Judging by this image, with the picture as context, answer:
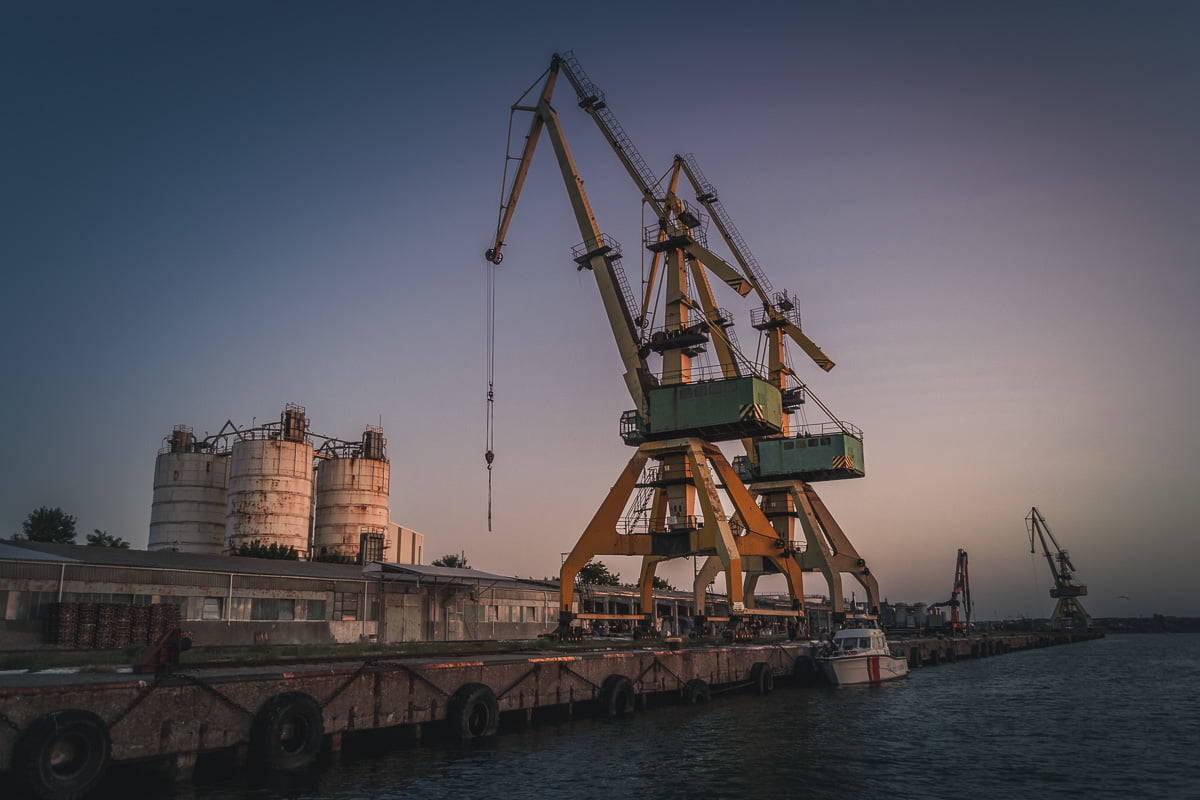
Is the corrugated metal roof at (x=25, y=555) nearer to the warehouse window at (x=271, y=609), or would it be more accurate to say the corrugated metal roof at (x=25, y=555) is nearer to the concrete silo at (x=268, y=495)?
the warehouse window at (x=271, y=609)

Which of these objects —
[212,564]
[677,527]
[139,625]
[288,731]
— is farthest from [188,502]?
[288,731]

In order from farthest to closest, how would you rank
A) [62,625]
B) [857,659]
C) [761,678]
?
[857,659] → [761,678] → [62,625]

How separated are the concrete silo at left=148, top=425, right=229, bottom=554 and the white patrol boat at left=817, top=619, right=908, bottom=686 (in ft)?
185

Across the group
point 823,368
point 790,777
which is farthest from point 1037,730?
point 823,368

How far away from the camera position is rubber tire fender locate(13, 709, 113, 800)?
53.5 ft

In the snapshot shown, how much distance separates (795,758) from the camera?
25266 millimetres

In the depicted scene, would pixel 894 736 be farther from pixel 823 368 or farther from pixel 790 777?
pixel 823 368

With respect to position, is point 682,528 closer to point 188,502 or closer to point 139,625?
point 139,625

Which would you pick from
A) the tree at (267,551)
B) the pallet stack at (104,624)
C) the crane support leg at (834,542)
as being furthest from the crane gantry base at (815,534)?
the pallet stack at (104,624)

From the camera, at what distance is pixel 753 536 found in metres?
54.2

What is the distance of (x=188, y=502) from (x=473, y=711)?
200 ft

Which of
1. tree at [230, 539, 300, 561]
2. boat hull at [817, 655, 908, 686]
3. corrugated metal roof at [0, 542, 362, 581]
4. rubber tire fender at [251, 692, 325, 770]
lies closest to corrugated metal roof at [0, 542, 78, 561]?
corrugated metal roof at [0, 542, 362, 581]

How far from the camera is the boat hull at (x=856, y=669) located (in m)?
44.6

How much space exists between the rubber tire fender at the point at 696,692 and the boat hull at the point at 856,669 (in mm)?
9115
